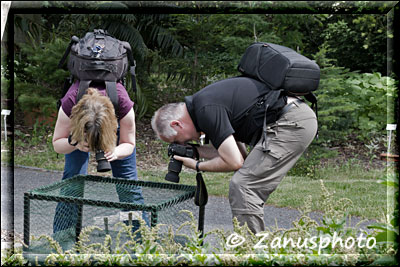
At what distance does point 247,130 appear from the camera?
327cm

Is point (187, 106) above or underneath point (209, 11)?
underneath

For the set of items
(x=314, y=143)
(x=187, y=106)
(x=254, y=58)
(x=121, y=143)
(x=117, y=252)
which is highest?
(x=254, y=58)

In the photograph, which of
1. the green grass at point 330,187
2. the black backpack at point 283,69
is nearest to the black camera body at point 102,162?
the black backpack at point 283,69

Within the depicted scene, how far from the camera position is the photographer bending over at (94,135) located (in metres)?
3.13

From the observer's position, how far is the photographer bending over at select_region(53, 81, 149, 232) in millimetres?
3129

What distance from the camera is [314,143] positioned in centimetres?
719

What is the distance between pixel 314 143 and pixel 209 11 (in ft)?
14.3

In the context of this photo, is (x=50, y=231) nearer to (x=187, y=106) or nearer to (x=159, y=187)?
(x=159, y=187)

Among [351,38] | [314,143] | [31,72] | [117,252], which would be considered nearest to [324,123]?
[314,143]

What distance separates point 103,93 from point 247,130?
36.5 inches

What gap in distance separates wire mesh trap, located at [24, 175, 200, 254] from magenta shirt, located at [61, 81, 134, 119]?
475 mm

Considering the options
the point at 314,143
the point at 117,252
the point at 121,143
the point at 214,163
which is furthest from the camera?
the point at 314,143

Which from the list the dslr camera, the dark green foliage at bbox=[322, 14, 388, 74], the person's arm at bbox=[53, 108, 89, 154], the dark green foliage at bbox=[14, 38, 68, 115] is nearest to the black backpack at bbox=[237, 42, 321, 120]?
the dslr camera

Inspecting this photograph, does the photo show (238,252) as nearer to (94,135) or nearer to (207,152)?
(207,152)
